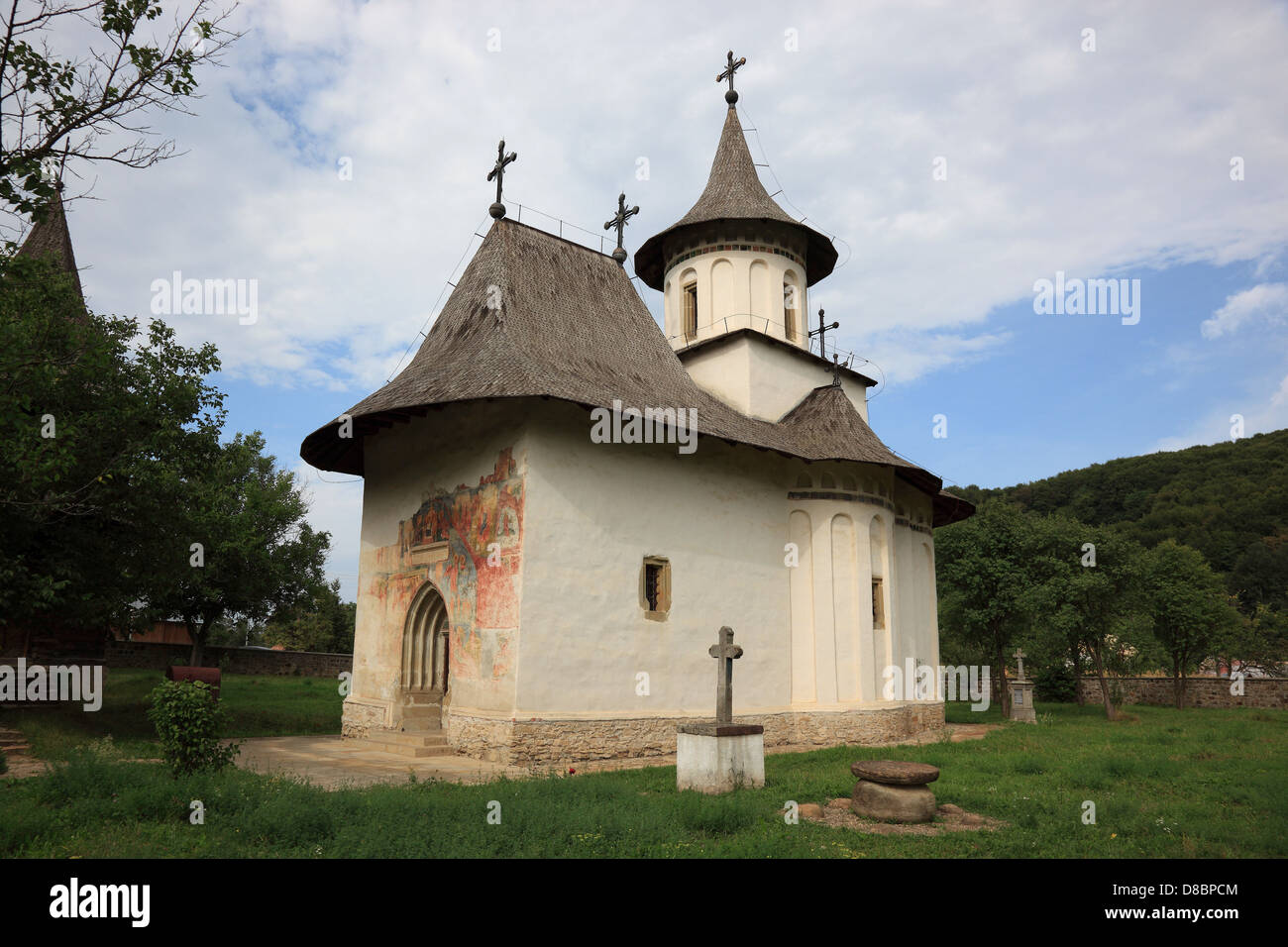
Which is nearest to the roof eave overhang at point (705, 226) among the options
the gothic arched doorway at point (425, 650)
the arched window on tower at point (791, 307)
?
the arched window on tower at point (791, 307)

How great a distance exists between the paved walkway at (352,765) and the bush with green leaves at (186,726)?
87 cm

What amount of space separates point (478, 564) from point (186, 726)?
5191 mm

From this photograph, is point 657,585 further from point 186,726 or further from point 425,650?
point 186,726

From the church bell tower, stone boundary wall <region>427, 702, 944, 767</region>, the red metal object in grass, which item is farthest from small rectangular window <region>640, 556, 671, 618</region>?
the red metal object in grass

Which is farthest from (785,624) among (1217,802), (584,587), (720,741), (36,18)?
(36,18)

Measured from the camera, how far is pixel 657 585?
13.9 meters

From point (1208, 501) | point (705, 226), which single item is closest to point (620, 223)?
point (705, 226)

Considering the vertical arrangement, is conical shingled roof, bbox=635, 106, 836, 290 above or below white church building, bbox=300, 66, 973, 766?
above

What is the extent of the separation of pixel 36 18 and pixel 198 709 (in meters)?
5.93

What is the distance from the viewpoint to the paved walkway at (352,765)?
985 centimetres

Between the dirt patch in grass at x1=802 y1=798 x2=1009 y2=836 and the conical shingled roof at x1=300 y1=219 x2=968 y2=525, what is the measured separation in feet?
21.6

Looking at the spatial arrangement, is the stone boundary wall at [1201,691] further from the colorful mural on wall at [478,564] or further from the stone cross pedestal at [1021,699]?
the colorful mural on wall at [478,564]

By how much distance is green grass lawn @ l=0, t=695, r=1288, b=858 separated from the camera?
5926mm

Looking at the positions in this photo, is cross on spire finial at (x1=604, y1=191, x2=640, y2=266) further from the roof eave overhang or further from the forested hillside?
the forested hillside
